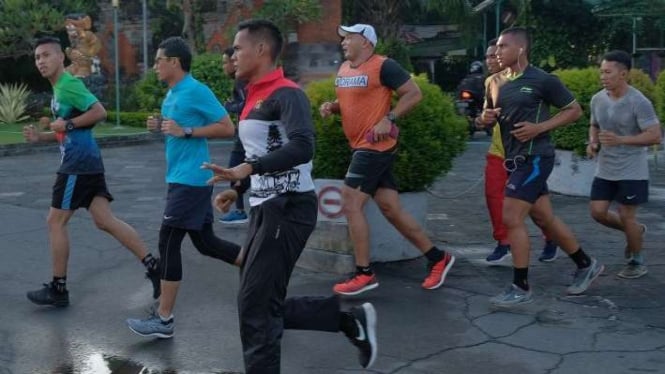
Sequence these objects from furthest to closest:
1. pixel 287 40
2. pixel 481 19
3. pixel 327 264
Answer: pixel 481 19 < pixel 287 40 < pixel 327 264

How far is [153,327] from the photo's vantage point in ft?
→ 19.4

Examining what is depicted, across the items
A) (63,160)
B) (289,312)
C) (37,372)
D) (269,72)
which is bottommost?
(37,372)

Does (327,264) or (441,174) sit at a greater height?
(441,174)

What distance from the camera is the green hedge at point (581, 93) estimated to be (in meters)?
10.4

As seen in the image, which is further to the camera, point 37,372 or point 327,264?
point 327,264

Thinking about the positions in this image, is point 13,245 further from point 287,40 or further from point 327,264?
point 287,40

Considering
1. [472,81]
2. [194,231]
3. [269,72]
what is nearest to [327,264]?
[194,231]

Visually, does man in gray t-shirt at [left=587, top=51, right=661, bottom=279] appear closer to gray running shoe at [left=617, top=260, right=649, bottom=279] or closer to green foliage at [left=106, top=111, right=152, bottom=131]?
gray running shoe at [left=617, top=260, right=649, bottom=279]

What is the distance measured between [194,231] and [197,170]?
0.42 metres

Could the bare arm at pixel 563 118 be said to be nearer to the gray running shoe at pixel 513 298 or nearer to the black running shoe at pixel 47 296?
the gray running shoe at pixel 513 298

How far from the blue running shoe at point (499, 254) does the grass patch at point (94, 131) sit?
40.7ft

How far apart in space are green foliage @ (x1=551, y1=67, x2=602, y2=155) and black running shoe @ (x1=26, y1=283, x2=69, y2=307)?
573cm

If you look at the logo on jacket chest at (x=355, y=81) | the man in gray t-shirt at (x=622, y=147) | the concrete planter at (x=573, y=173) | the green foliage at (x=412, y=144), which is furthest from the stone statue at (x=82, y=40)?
the man in gray t-shirt at (x=622, y=147)

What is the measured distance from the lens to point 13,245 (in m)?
8.80
